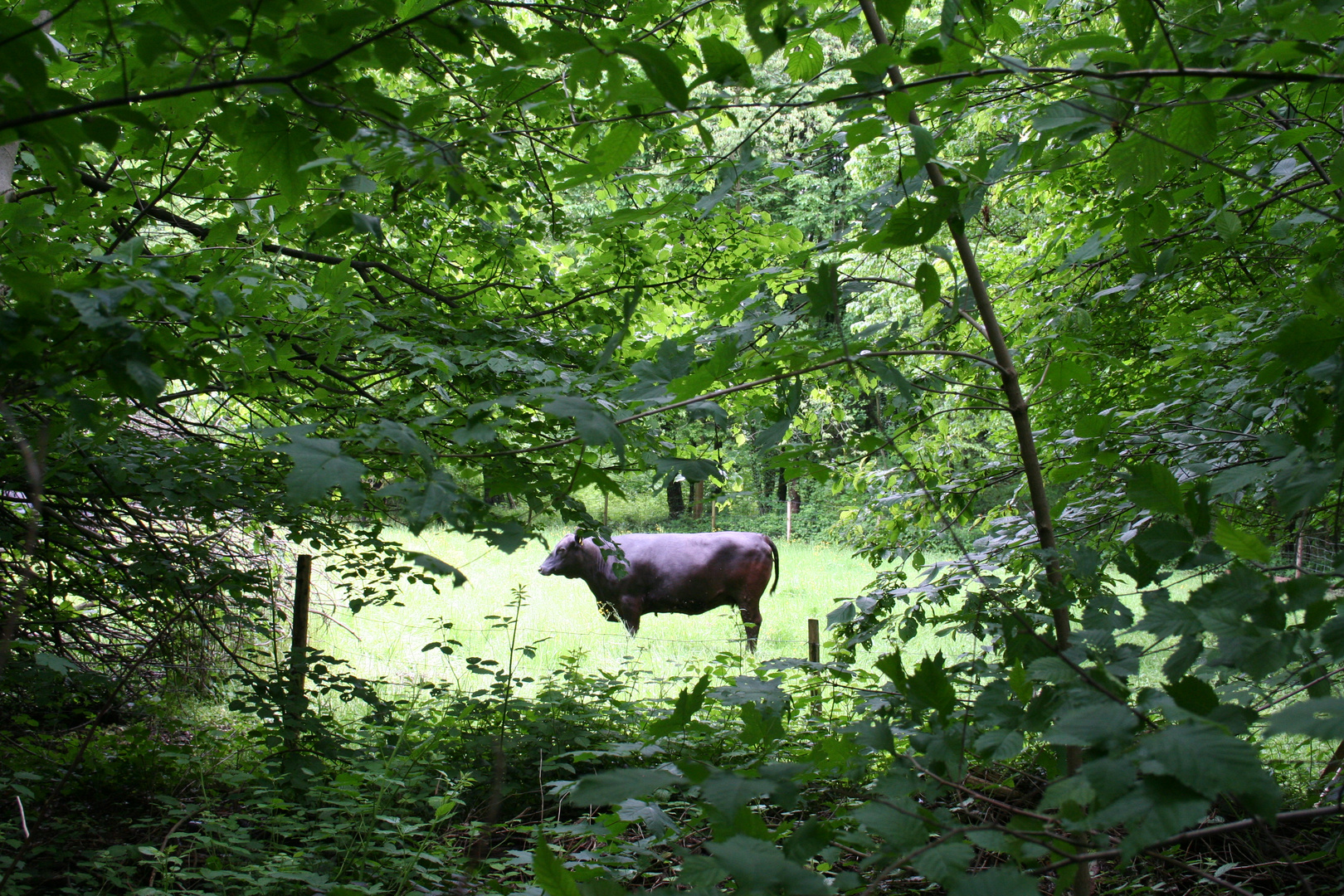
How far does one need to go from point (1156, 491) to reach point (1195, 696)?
0.97ft

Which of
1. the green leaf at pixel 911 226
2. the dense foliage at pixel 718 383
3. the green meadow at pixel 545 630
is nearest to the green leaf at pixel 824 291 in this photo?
the dense foliage at pixel 718 383

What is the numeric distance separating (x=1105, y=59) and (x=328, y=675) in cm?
373

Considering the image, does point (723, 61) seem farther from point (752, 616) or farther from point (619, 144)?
point (752, 616)

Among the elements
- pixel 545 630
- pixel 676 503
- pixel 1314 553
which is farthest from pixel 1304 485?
pixel 676 503

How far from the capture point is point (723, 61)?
1.05 metres

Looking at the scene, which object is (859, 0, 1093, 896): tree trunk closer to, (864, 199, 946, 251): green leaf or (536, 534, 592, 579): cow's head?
(864, 199, 946, 251): green leaf

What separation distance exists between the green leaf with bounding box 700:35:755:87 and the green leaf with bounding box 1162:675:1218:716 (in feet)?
2.94

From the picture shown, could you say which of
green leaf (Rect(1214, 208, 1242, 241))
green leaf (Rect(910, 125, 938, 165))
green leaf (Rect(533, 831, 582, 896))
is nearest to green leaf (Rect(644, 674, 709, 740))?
green leaf (Rect(533, 831, 582, 896))

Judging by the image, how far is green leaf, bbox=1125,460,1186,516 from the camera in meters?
0.97

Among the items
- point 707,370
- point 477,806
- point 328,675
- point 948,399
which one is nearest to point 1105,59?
point 707,370

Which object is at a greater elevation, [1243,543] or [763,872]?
[1243,543]

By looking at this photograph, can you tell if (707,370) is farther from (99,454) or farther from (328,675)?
(328,675)

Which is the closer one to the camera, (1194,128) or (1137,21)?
(1137,21)

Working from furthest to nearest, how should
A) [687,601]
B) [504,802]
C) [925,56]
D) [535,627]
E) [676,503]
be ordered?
1. [676,503]
2. [535,627]
3. [687,601]
4. [504,802]
5. [925,56]
